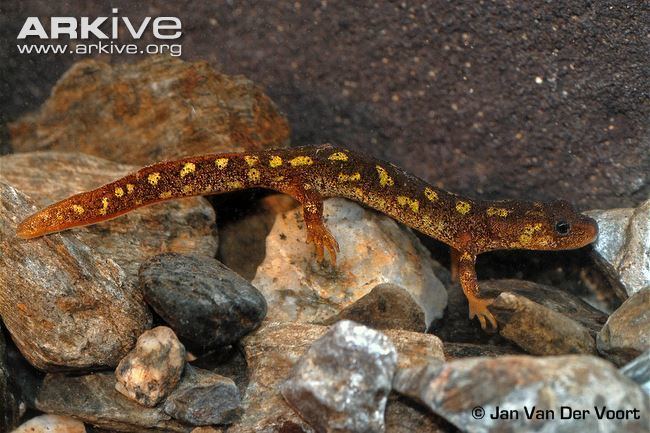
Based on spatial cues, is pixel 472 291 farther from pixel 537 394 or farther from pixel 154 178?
pixel 154 178

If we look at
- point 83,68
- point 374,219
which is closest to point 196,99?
point 83,68

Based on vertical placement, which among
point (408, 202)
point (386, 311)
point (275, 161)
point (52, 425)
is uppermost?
point (275, 161)

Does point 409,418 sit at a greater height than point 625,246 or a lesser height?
lesser

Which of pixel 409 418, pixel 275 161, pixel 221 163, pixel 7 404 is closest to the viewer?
pixel 409 418

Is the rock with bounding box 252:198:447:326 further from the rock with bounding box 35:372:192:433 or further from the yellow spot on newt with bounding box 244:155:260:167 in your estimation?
the rock with bounding box 35:372:192:433

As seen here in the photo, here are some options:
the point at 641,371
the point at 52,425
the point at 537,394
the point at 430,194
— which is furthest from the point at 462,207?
the point at 52,425

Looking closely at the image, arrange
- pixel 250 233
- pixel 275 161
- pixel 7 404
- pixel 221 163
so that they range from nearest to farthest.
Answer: pixel 7 404 < pixel 221 163 < pixel 275 161 < pixel 250 233

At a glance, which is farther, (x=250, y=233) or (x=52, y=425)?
(x=250, y=233)
